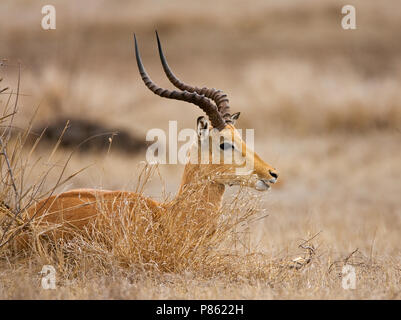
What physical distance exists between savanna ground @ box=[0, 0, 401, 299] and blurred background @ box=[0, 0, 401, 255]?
2.6 inches

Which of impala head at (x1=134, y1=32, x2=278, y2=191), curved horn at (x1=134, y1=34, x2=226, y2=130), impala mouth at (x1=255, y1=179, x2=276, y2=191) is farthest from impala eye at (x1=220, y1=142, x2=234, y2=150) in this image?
impala mouth at (x1=255, y1=179, x2=276, y2=191)

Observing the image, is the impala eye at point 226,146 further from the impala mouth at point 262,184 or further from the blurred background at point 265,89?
the blurred background at point 265,89

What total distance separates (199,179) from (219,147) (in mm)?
374

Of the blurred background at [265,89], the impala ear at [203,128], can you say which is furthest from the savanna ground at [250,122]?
the impala ear at [203,128]

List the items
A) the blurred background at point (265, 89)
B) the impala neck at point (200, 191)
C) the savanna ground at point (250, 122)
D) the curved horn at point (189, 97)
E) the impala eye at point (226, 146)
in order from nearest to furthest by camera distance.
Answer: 1. the savanna ground at point (250, 122)
2. the impala neck at point (200, 191)
3. the curved horn at point (189, 97)
4. the impala eye at point (226, 146)
5. the blurred background at point (265, 89)

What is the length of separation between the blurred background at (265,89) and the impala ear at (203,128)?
2.11 feet

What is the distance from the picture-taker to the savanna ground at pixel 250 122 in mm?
5375

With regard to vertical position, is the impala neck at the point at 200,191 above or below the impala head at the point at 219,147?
below

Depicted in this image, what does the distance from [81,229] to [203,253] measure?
1.07 metres
